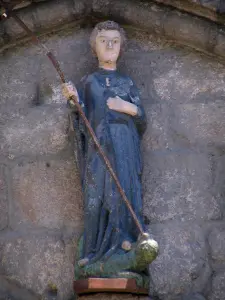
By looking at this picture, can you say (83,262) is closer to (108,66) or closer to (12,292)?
(12,292)

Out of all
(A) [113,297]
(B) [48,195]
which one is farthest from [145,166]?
(A) [113,297]

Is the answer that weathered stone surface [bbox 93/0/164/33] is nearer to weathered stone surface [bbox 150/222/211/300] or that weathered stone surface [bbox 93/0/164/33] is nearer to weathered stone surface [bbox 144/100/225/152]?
weathered stone surface [bbox 144/100/225/152]

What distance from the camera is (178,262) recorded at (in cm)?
553

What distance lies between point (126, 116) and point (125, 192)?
1.42ft

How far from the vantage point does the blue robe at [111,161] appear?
17.5ft

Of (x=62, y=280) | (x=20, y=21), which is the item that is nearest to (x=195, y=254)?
(x=62, y=280)

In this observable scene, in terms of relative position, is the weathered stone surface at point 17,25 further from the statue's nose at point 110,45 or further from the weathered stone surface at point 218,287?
the weathered stone surface at point 218,287

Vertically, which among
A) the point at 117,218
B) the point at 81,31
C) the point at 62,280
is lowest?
the point at 62,280

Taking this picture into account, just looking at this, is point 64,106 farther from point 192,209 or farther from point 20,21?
point 192,209

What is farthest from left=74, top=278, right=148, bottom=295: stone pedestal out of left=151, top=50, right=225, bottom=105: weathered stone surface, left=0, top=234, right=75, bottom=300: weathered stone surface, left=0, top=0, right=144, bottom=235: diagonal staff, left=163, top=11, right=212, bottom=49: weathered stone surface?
left=163, top=11, right=212, bottom=49: weathered stone surface

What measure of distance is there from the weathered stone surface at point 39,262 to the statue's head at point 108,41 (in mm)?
998

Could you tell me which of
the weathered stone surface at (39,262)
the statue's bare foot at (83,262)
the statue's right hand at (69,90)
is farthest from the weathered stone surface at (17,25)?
the statue's bare foot at (83,262)

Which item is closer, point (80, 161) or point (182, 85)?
point (80, 161)

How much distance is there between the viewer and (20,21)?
5664 mm
